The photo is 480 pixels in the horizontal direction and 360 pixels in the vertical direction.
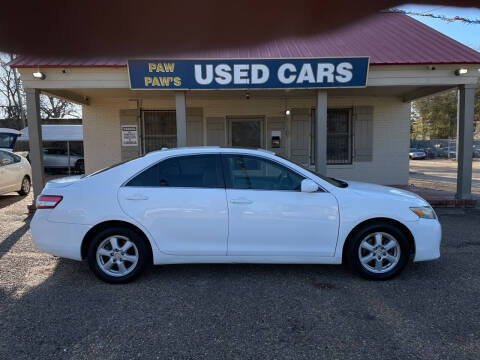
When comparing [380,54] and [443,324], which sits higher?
[380,54]

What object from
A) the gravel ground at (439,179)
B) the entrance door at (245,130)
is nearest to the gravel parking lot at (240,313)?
the entrance door at (245,130)

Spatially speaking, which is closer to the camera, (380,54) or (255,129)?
(380,54)

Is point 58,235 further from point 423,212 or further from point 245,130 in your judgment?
point 245,130

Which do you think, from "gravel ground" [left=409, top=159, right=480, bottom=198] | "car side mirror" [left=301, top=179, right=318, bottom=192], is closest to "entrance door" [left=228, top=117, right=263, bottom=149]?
"gravel ground" [left=409, top=159, right=480, bottom=198]

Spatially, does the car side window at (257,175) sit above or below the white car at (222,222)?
above

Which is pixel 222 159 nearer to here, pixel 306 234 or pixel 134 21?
pixel 306 234

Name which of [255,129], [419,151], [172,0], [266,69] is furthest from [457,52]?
[419,151]

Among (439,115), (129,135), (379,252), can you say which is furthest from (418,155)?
(379,252)

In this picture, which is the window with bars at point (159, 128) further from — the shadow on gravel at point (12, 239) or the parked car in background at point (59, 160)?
the parked car in background at point (59, 160)

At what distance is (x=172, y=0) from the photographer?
1.25m

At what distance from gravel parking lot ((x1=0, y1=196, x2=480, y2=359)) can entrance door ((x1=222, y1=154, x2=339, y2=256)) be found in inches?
16.1

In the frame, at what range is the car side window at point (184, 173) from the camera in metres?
3.98

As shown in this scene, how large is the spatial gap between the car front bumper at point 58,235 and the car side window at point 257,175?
5.55ft

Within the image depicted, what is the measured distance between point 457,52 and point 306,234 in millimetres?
6991
